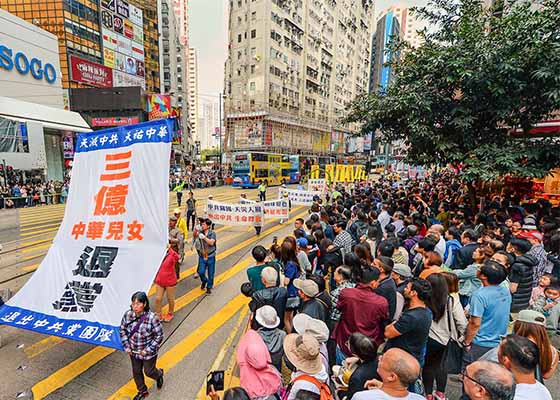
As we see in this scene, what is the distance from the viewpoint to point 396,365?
5.99 ft

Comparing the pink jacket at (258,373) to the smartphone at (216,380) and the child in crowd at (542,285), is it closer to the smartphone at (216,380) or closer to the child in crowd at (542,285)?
the smartphone at (216,380)

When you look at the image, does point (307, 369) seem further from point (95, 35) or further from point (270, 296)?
point (95, 35)

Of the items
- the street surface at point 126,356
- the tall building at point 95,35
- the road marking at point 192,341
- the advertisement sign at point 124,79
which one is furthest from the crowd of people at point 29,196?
the advertisement sign at point 124,79

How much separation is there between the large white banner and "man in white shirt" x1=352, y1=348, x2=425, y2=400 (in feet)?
9.41

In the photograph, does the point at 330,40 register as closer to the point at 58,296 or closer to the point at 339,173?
the point at 339,173

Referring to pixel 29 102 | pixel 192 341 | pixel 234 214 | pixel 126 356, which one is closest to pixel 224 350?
pixel 192 341

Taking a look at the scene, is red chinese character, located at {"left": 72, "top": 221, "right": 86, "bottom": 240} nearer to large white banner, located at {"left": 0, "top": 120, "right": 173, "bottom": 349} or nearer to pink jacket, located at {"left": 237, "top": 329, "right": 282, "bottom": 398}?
large white banner, located at {"left": 0, "top": 120, "right": 173, "bottom": 349}

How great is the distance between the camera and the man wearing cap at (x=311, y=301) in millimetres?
3109

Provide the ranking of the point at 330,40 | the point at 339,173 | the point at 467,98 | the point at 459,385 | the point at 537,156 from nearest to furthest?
the point at 459,385 < the point at 537,156 < the point at 467,98 < the point at 339,173 < the point at 330,40

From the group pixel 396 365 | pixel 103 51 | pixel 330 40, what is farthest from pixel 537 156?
pixel 330 40

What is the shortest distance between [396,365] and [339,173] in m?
15.7

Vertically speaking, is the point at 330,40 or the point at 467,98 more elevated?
the point at 330,40

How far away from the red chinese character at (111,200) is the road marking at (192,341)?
2.20 meters

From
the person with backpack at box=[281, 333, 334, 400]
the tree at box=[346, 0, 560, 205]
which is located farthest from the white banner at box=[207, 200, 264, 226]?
the person with backpack at box=[281, 333, 334, 400]
